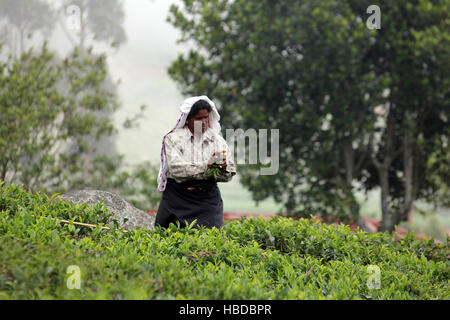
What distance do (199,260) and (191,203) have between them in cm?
113

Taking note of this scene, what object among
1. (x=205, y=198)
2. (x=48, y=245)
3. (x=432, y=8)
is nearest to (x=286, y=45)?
(x=432, y=8)

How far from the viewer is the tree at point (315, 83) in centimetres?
924

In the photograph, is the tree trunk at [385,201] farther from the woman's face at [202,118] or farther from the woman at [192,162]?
the woman's face at [202,118]

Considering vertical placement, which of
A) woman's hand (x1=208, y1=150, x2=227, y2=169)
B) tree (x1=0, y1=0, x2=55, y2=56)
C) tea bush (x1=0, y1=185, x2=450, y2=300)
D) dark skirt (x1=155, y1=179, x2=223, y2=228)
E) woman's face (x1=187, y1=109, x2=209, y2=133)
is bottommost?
tea bush (x1=0, y1=185, x2=450, y2=300)

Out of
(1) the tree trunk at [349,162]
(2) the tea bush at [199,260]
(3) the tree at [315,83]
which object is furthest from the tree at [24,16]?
(2) the tea bush at [199,260]

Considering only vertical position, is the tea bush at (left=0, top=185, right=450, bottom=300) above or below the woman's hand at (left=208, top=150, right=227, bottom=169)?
below

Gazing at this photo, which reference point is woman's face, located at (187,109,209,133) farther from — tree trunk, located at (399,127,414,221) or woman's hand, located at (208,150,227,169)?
tree trunk, located at (399,127,414,221)

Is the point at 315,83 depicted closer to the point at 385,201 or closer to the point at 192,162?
the point at 385,201

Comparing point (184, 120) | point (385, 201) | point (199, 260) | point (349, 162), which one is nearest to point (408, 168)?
point (385, 201)

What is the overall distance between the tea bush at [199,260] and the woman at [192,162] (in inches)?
9.2

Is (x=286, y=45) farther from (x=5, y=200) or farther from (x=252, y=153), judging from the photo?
(x=5, y=200)

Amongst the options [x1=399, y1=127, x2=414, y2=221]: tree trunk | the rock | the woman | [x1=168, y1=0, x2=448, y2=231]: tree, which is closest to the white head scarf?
the woman

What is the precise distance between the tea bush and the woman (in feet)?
0.77

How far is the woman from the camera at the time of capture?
15.8ft
